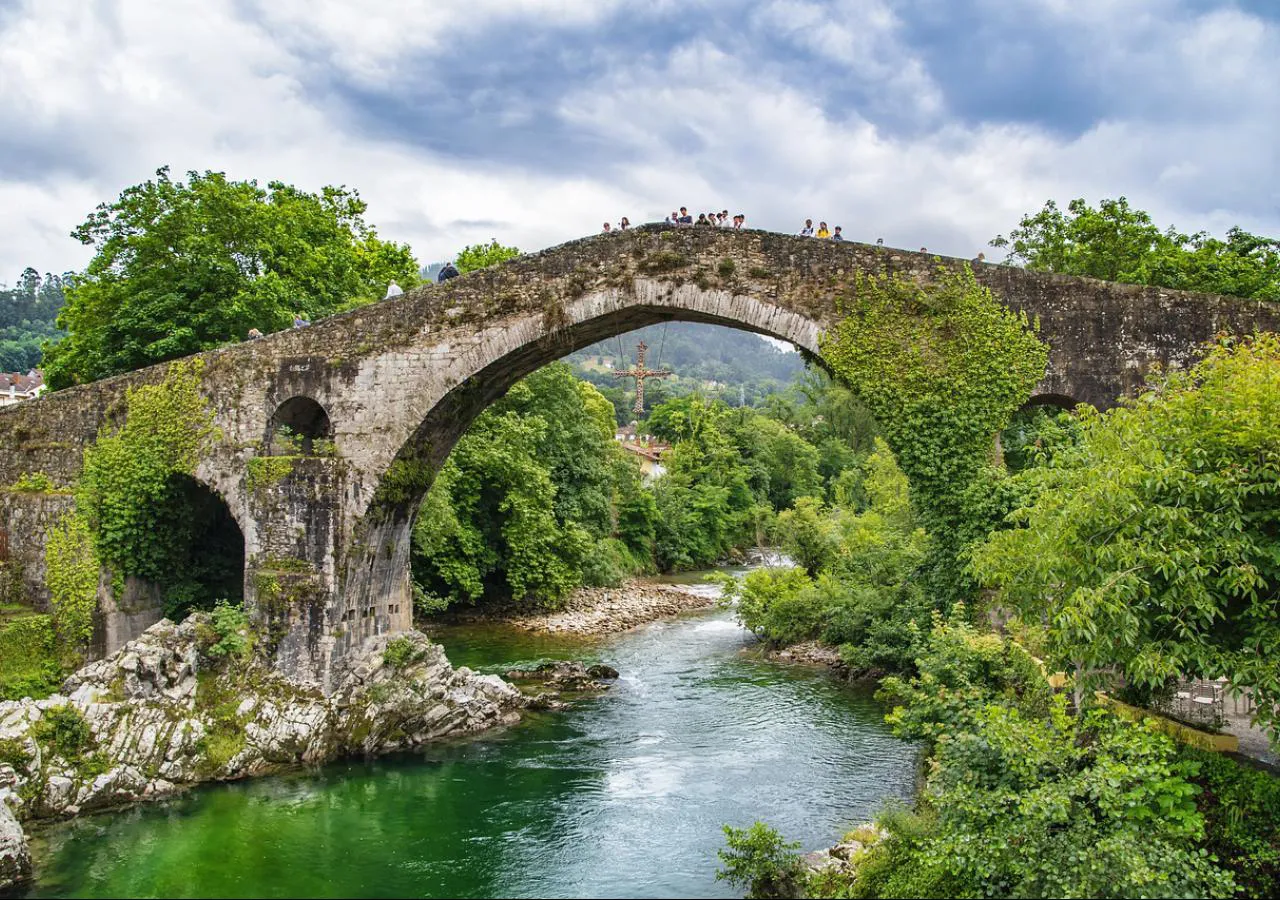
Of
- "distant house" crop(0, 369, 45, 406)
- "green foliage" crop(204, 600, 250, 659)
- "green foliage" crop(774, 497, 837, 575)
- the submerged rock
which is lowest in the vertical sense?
the submerged rock

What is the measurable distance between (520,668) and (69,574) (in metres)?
7.59

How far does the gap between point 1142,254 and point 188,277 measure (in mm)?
19315

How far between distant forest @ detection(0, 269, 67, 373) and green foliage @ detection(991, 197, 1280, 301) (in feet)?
247

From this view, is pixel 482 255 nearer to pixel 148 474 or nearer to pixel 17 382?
pixel 148 474

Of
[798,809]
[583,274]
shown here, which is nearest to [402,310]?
[583,274]

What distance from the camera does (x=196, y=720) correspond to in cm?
1269

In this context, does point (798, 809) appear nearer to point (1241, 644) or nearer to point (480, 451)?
point (1241, 644)

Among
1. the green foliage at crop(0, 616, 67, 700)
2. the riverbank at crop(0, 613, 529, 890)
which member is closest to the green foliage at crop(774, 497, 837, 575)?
the riverbank at crop(0, 613, 529, 890)

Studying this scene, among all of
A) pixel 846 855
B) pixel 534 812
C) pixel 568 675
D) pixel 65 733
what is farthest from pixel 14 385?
pixel 846 855

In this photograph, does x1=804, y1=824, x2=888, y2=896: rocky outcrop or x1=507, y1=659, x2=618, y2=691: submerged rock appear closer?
x1=804, y1=824, x2=888, y2=896: rocky outcrop

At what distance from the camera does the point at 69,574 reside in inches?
571

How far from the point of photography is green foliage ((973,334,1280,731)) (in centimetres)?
675

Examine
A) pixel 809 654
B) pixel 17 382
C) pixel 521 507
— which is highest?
pixel 17 382

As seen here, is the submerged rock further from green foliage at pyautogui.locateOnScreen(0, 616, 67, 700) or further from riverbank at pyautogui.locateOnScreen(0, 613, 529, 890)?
green foliage at pyautogui.locateOnScreen(0, 616, 67, 700)
